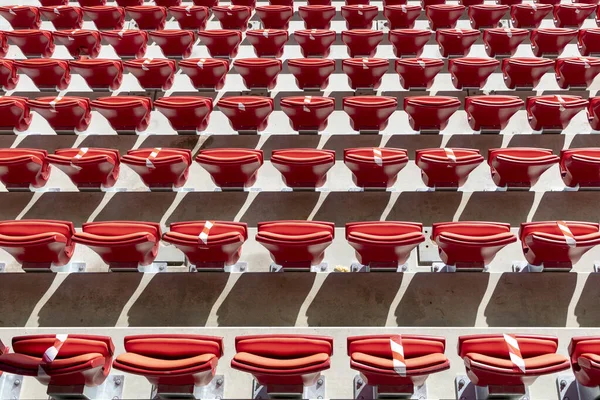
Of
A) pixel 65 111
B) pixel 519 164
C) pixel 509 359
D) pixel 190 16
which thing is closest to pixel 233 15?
pixel 190 16

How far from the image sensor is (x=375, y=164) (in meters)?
2.79

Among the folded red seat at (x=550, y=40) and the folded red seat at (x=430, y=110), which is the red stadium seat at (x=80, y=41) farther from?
the folded red seat at (x=550, y=40)

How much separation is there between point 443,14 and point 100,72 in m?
3.04

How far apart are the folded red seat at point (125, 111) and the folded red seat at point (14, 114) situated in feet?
1.89

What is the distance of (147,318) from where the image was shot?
101 inches

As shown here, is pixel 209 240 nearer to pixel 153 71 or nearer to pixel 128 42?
pixel 153 71

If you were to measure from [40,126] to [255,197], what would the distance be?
1.88 meters

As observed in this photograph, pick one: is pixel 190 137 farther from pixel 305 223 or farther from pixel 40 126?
pixel 305 223

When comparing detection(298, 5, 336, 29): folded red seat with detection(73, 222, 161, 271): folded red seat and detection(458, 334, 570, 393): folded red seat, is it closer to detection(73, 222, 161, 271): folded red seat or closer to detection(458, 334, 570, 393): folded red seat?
detection(73, 222, 161, 271): folded red seat

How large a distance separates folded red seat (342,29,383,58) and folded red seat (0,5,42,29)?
305 centimetres

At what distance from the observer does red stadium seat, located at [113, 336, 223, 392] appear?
177 cm

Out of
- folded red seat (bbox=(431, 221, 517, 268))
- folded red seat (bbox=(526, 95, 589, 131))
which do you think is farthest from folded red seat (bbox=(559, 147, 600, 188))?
folded red seat (bbox=(431, 221, 517, 268))

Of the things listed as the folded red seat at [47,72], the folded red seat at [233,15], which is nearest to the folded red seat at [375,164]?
the folded red seat at [233,15]

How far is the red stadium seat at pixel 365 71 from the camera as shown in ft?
12.0
